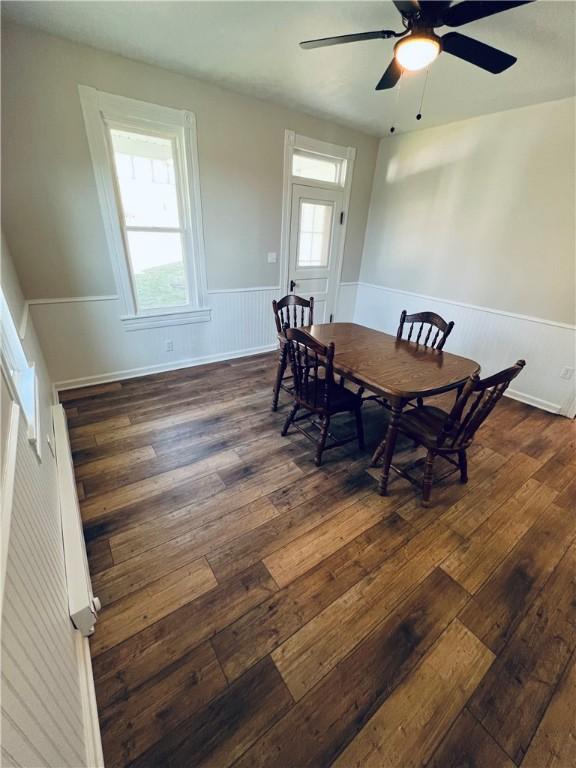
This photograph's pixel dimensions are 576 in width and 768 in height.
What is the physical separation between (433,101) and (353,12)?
4.78 feet

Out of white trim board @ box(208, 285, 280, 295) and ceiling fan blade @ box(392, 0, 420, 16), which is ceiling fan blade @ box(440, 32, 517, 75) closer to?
ceiling fan blade @ box(392, 0, 420, 16)

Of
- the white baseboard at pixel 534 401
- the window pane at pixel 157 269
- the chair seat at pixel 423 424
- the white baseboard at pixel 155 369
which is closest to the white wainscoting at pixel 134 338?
the white baseboard at pixel 155 369

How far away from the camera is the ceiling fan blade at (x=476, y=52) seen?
1.53 meters

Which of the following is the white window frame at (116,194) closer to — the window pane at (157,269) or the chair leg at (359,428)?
the window pane at (157,269)

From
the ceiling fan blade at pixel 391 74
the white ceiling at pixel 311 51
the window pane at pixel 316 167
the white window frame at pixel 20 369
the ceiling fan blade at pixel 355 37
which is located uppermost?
the white ceiling at pixel 311 51

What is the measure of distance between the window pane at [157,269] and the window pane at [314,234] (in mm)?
1569

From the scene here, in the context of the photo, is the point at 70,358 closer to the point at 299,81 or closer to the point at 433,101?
the point at 299,81

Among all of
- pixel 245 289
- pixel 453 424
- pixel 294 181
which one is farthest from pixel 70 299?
pixel 453 424

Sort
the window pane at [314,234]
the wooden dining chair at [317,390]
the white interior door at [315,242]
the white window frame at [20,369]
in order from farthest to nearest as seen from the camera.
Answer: the window pane at [314,234] → the white interior door at [315,242] → the wooden dining chair at [317,390] → the white window frame at [20,369]

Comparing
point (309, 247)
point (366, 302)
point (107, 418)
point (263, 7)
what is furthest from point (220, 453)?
point (366, 302)

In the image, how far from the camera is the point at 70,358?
2920 millimetres

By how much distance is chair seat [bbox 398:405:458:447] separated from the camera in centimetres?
183

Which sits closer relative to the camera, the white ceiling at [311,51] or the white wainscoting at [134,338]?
the white ceiling at [311,51]

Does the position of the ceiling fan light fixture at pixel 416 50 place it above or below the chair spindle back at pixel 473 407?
above
